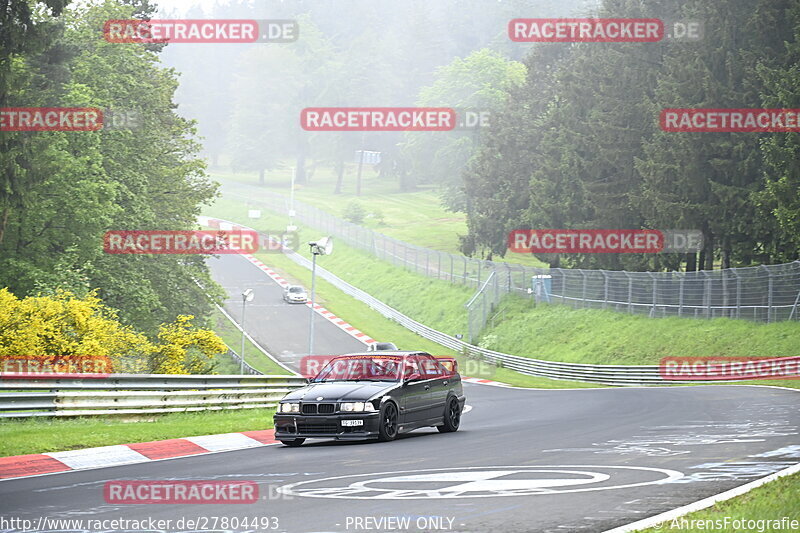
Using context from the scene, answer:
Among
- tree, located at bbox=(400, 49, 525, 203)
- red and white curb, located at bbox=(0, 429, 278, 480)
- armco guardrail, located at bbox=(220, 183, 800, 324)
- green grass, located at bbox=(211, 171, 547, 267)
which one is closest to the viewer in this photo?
red and white curb, located at bbox=(0, 429, 278, 480)

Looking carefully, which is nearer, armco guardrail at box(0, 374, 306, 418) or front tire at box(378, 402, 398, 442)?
front tire at box(378, 402, 398, 442)

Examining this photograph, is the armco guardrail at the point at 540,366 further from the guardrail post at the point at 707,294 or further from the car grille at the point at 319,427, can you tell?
the car grille at the point at 319,427

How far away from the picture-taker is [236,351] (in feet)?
193

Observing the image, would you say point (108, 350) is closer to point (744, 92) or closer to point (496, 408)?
point (496, 408)

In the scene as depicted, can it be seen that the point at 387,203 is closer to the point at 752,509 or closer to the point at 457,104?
the point at 457,104

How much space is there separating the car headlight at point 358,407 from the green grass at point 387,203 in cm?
7030

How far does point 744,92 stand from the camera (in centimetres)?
4872

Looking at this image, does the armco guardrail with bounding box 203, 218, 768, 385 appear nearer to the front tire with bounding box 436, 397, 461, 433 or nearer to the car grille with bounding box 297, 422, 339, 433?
the front tire with bounding box 436, 397, 461, 433

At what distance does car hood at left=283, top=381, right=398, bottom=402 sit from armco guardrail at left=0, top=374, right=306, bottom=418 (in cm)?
414

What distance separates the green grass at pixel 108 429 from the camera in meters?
15.4

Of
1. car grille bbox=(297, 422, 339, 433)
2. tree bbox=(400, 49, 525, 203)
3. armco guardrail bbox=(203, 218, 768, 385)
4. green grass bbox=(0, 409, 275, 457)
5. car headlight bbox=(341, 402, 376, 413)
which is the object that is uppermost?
tree bbox=(400, 49, 525, 203)

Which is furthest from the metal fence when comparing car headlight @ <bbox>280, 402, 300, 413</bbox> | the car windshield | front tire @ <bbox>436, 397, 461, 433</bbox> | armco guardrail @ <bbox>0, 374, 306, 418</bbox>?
car headlight @ <bbox>280, 402, 300, 413</bbox>

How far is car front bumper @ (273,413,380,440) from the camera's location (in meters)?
16.7

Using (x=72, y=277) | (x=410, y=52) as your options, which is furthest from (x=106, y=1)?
(x=410, y=52)
